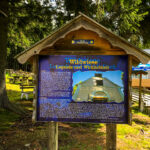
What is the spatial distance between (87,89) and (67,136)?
10.1 feet

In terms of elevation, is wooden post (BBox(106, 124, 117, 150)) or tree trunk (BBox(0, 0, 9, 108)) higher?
tree trunk (BBox(0, 0, 9, 108))

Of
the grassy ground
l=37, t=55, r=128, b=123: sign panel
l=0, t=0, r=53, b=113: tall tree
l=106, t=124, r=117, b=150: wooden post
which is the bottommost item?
the grassy ground

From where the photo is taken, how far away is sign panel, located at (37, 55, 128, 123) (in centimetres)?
290

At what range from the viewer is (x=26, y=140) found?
193 inches

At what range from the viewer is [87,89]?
9.67 ft

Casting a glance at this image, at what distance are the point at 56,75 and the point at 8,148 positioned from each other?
2.75 meters

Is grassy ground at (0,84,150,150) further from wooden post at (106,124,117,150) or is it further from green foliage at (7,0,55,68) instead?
green foliage at (7,0,55,68)

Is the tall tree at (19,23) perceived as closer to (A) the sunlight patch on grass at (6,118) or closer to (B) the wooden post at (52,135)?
(A) the sunlight patch on grass at (6,118)

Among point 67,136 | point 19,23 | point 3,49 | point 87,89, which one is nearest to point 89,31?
point 87,89

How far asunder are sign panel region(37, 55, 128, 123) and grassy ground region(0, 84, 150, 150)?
2.05 m

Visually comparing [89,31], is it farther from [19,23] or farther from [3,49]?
[19,23]

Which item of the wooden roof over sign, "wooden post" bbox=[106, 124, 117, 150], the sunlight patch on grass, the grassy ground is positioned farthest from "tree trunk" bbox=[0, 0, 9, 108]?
"wooden post" bbox=[106, 124, 117, 150]

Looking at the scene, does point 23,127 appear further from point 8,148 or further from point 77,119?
point 77,119

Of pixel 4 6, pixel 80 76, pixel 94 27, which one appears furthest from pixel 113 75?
pixel 4 6
